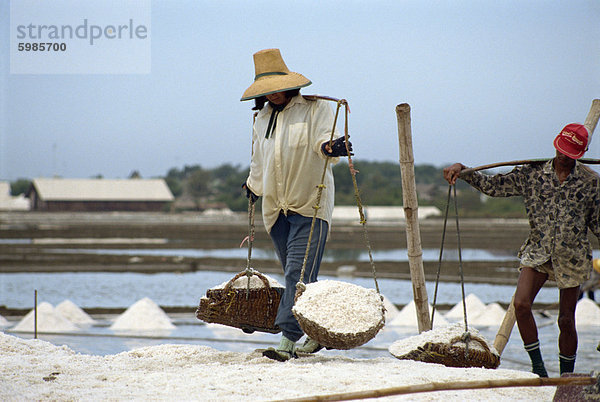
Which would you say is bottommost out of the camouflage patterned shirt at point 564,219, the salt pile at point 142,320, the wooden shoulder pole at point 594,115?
the salt pile at point 142,320

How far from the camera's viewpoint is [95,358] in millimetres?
4207

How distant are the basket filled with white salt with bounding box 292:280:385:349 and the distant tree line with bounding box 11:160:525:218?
12.3 metres

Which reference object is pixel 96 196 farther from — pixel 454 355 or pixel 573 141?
pixel 573 141

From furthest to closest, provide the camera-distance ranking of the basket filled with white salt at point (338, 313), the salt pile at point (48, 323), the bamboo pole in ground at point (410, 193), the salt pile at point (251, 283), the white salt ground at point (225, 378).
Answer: the salt pile at point (48, 323) → the bamboo pole in ground at point (410, 193) → the salt pile at point (251, 283) → the basket filled with white salt at point (338, 313) → the white salt ground at point (225, 378)

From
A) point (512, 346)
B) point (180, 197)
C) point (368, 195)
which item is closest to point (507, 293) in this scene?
point (512, 346)

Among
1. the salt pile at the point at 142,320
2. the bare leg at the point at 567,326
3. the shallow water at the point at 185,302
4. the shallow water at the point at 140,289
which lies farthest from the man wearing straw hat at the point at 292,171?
the shallow water at the point at 140,289

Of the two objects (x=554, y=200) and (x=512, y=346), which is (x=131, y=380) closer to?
(x=554, y=200)

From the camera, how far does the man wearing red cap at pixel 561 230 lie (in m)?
3.72

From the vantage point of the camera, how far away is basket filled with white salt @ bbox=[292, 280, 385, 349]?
3.61 m

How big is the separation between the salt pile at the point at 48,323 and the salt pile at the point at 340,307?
5.06 meters

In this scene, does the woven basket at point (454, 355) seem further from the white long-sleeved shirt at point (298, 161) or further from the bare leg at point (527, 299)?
the white long-sleeved shirt at point (298, 161)

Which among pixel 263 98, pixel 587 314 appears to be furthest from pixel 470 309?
pixel 263 98

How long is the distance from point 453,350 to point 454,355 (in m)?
0.03

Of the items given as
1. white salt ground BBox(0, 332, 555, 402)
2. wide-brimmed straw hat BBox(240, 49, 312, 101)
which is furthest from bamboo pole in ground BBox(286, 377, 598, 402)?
wide-brimmed straw hat BBox(240, 49, 312, 101)
